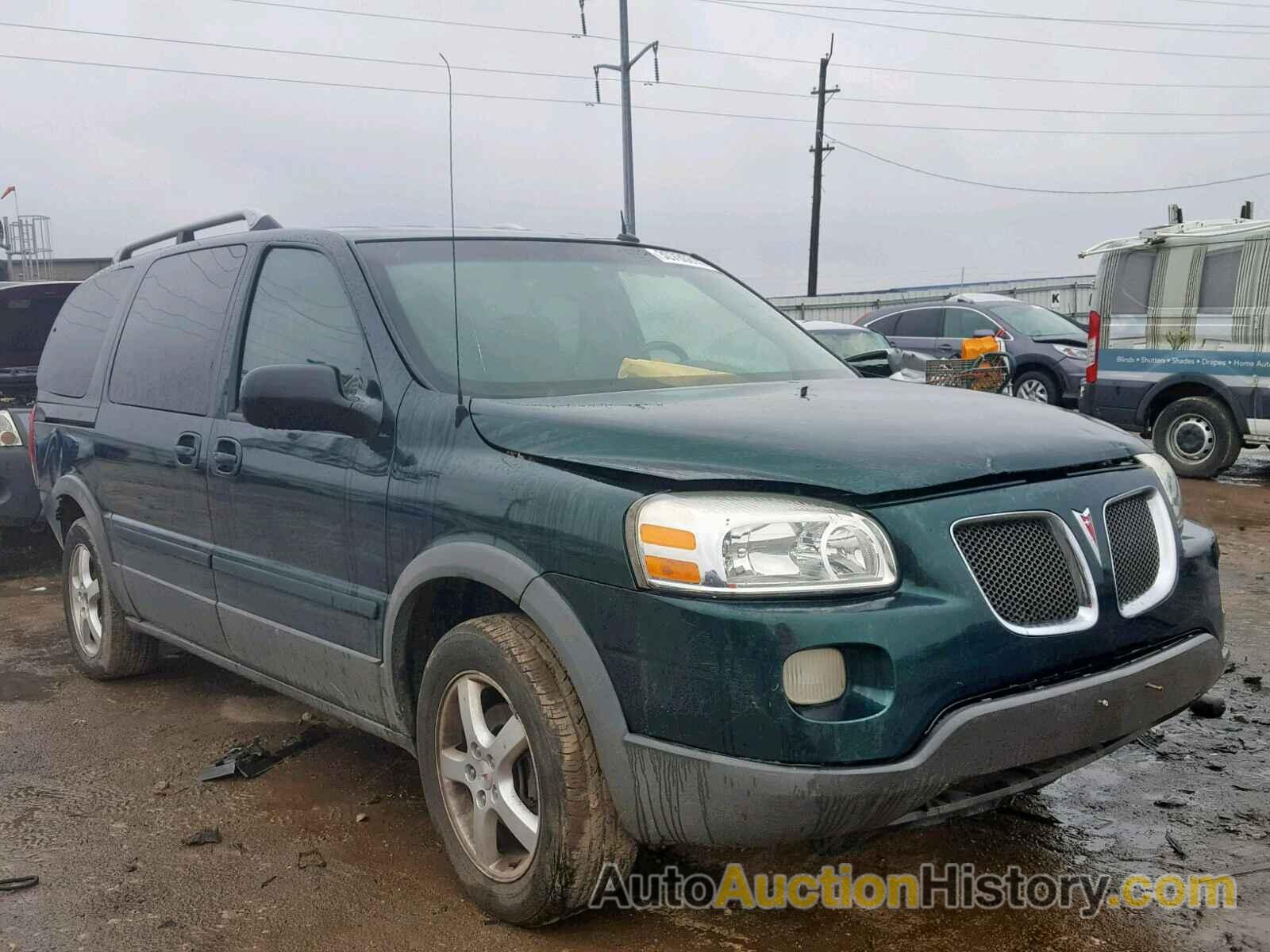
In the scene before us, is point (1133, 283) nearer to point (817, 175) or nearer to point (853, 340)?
point (853, 340)

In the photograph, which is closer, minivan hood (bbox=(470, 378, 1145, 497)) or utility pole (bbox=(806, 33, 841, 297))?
minivan hood (bbox=(470, 378, 1145, 497))

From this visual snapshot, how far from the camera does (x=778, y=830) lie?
93.7 inches

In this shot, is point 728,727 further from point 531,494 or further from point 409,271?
point 409,271

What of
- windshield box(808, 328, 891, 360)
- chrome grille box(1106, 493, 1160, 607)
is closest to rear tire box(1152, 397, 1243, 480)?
windshield box(808, 328, 891, 360)

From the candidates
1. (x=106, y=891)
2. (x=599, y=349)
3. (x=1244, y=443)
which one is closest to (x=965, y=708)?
(x=599, y=349)

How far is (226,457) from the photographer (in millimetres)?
3805

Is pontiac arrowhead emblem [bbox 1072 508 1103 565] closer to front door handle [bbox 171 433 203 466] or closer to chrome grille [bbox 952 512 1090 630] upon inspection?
chrome grille [bbox 952 512 1090 630]

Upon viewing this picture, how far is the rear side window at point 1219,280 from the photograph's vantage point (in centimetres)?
1010

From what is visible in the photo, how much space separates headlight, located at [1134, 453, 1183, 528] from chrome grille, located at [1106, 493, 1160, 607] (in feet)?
0.42

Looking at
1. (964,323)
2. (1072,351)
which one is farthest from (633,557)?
(964,323)

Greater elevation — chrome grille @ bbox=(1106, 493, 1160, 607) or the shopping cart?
chrome grille @ bbox=(1106, 493, 1160, 607)

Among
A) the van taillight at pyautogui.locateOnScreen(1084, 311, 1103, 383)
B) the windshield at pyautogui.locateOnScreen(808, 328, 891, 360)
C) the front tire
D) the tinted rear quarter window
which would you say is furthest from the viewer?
the windshield at pyautogui.locateOnScreen(808, 328, 891, 360)

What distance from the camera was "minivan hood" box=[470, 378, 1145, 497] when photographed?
2486 millimetres

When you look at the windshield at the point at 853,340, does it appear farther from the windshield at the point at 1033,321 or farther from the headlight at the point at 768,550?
the headlight at the point at 768,550
